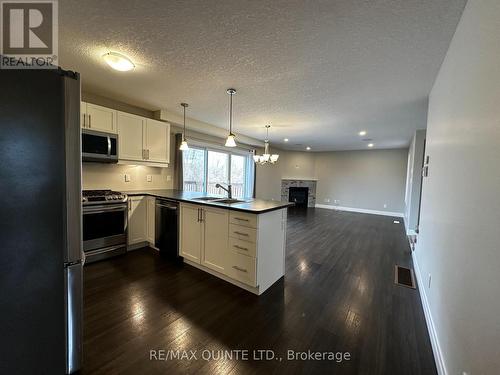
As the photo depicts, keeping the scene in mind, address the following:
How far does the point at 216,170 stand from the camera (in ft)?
18.5

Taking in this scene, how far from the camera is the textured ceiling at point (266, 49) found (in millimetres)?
1465

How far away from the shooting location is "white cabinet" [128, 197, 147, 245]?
3.35 meters

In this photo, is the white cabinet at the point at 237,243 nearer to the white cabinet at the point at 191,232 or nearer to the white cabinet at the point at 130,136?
the white cabinet at the point at 191,232

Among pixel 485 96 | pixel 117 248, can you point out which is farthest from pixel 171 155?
pixel 485 96

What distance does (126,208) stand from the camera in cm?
321

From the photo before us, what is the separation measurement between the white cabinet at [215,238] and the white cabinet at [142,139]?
1.77 meters

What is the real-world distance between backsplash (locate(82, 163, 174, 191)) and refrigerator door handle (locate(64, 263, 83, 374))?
2.57 m

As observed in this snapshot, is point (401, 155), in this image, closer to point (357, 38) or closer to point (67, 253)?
point (357, 38)

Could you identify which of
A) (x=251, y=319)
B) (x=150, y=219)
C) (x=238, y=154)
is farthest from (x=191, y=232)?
(x=238, y=154)

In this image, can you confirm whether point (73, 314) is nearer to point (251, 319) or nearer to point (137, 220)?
point (251, 319)

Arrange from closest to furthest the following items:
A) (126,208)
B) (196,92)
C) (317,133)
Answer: (196,92)
(126,208)
(317,133)

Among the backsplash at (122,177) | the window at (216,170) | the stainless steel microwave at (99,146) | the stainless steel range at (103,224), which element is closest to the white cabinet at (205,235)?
the stainless steel range at (103,224)

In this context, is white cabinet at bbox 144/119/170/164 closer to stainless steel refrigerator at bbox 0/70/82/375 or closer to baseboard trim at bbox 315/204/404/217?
stainless steel refrigerator at bbox 0/70/82/375

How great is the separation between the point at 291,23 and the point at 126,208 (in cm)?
322
